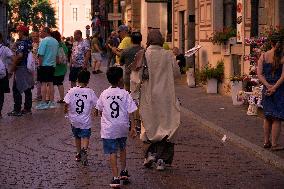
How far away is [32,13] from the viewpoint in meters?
100

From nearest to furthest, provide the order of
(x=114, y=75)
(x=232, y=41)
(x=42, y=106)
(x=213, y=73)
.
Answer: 1. (x=114, y=75)
2. (x=42, y=106)
3. (x=232, y=41)
4. (x=213, y=73)

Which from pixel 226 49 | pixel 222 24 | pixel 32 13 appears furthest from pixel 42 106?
pixel 32 13

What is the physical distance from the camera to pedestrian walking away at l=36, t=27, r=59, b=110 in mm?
18062

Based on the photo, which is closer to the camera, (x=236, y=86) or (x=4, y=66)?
(x=4, y=66)

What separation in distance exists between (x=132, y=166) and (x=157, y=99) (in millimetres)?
936

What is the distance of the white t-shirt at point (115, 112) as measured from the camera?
9.22m

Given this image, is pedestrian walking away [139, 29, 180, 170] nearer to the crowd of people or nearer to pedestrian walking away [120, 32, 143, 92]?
the crowd of people

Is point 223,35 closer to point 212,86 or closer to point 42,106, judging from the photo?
point 212,86

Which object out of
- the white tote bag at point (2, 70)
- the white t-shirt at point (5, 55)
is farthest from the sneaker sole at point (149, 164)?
the white t-shirt at point (5, 55)

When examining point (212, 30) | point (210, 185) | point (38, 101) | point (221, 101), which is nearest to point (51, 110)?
point (38, 101)

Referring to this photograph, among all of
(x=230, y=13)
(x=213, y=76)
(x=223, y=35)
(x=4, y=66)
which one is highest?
(x=230, y=13)

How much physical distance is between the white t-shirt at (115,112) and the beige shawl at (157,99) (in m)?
0.99

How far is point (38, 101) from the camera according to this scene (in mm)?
19672

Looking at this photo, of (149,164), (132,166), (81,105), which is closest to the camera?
(149,164)
